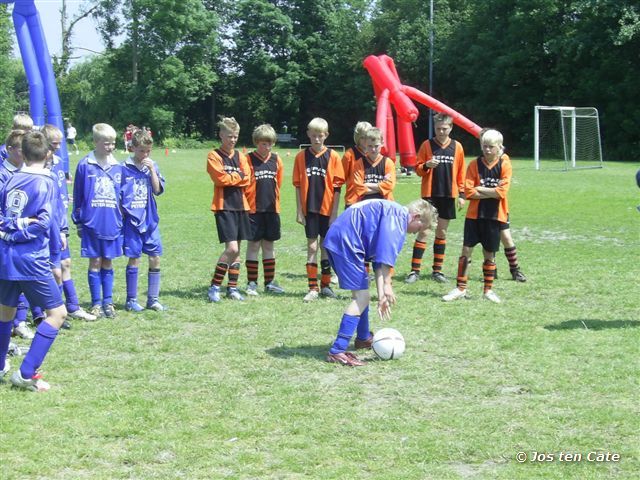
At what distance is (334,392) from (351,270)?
1.11m

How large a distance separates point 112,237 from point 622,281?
19.6 feet

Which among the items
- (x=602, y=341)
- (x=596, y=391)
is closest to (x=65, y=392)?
(x=596, y=391)

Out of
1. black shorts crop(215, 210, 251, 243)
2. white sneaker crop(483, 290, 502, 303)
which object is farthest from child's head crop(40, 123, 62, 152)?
white sneaker crop(483, 290, 502, 303)

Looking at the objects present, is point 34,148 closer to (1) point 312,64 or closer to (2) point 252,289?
(2) point 252,289

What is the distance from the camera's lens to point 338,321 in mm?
8000

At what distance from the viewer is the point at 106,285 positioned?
323 inches

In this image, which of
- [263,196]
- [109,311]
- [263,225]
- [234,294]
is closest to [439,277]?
[263,225]

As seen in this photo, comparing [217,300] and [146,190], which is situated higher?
[146,190]

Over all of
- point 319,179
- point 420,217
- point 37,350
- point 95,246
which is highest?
point 319,179

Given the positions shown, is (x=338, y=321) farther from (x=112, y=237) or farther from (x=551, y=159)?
(x=551, y=159)

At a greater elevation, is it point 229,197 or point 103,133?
point 103,133

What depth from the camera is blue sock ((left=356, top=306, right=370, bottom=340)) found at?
6.97 metres

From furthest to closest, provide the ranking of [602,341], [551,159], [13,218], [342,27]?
[342,27], [551,159], [602,341], [13,218]

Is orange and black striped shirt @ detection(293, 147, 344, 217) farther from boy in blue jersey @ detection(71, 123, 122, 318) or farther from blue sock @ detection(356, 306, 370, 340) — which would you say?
blue sock @ detection(356, 306, 370, 340)
